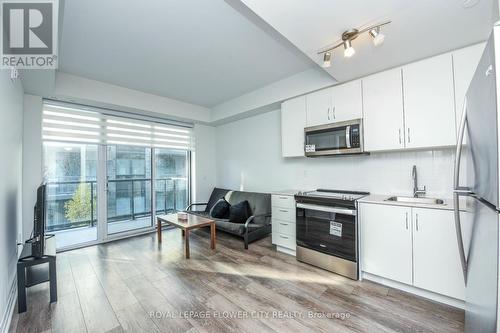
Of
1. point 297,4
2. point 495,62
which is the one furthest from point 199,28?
point 495,62

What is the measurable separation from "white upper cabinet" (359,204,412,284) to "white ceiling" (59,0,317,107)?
210cm

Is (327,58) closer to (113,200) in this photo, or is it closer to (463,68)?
(463,68)

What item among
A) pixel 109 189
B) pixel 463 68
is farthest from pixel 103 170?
pixel 463 68

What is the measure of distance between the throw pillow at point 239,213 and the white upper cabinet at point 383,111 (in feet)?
7.38

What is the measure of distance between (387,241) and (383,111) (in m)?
1.47

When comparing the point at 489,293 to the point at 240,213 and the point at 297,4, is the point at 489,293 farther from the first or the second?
the point at 240,213

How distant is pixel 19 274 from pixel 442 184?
4.34 metres

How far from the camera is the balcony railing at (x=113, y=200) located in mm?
3604

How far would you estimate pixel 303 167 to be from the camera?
3.72m

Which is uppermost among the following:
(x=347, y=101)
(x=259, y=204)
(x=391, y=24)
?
(x=391, y=24)

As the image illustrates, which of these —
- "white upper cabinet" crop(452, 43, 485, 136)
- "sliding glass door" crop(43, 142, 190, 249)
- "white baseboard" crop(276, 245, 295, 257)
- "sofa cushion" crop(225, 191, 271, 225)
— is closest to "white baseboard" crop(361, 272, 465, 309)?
"white baseboard" crop(276, 245, 295, 257)

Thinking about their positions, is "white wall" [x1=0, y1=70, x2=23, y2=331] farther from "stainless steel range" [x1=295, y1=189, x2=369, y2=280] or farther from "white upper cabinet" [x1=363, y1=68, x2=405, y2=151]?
"white upper cabinet" [x1=363, y1=68, x2=405, y2=151]

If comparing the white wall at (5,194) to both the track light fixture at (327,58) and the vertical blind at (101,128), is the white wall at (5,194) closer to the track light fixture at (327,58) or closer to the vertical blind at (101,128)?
the vertical blind at (101,128)
